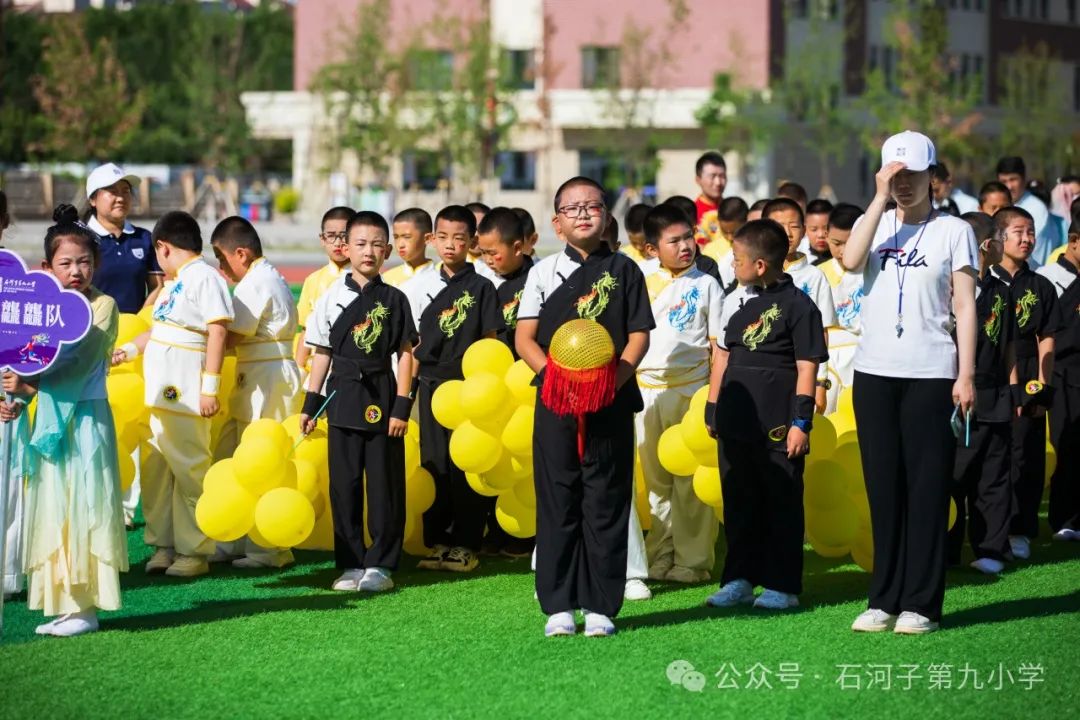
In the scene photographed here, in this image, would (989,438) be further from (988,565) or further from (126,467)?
(126,467)

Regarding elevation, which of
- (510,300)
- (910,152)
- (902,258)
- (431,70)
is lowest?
(510,300)

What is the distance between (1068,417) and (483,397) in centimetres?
382

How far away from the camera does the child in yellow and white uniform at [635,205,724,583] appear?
8344 mm

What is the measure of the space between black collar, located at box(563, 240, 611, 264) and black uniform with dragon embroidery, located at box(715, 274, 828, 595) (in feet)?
2.98

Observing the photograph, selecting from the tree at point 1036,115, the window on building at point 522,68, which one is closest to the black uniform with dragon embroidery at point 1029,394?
the tree at point 1036,115

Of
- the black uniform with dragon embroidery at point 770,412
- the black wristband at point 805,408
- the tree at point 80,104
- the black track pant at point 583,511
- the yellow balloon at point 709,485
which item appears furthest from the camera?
the tree at point 80,104

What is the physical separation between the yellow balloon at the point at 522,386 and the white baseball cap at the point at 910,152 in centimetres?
213

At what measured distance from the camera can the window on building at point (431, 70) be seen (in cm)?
5353

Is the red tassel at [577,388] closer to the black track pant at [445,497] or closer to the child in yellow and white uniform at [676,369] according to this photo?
the child in yellow and white uniform at [676,369]

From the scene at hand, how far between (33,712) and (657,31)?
50589 millimetres

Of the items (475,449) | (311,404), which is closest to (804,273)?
(475,449)

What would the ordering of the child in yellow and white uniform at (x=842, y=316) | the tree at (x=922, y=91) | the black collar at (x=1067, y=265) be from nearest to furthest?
the child in yellow and white uniform at (x=842, y=316), the black collar at (x=1067, y=265), the tree at (x=922, y=91)

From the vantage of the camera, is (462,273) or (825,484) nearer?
(825,484)

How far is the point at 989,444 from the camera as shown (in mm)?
8688
